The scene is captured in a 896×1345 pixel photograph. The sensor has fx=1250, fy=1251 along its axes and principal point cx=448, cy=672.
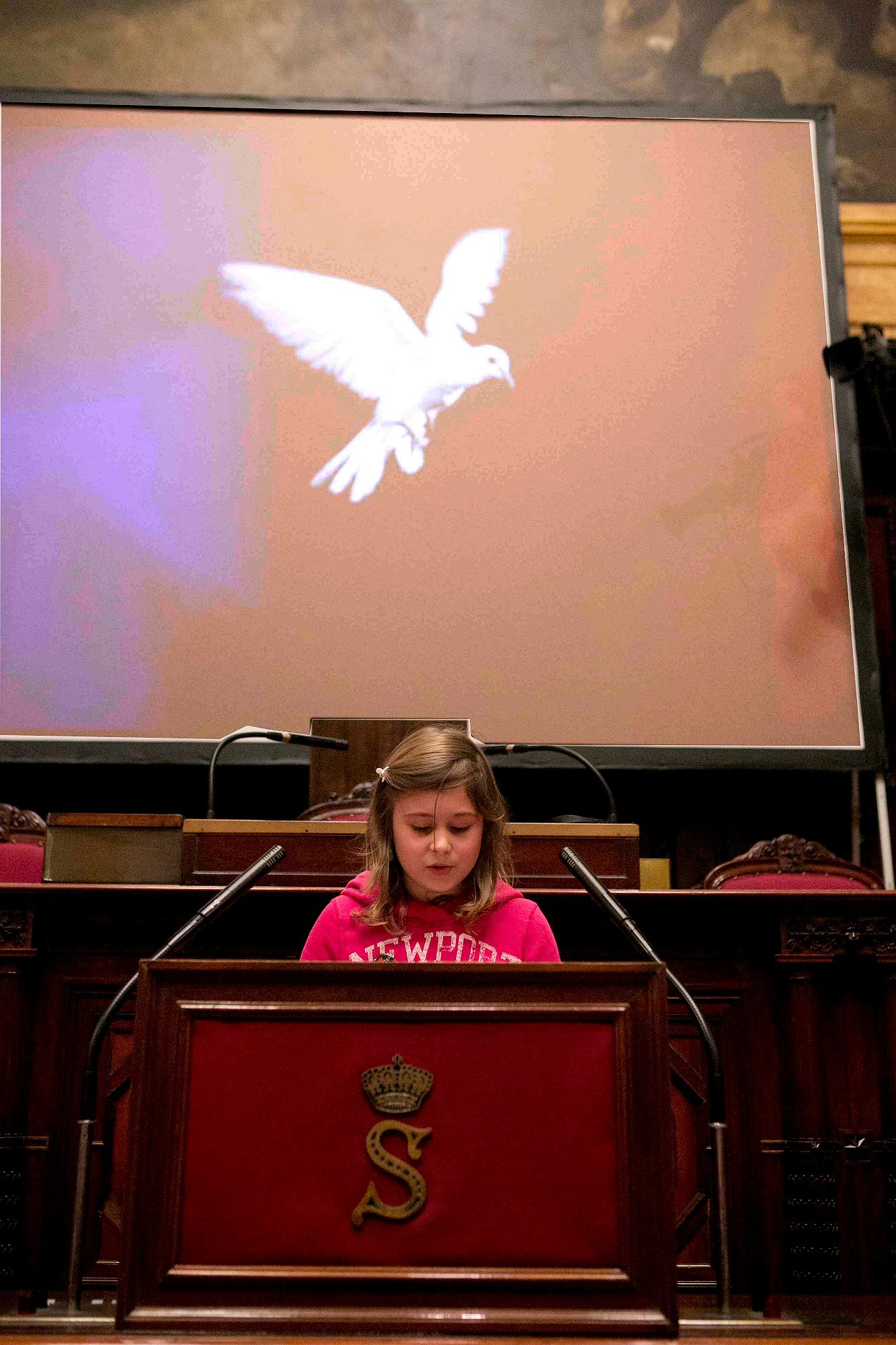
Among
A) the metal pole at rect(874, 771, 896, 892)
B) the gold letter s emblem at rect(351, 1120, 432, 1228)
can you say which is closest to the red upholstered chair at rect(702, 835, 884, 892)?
the metal pole at rect(874, 771, 896, 892)

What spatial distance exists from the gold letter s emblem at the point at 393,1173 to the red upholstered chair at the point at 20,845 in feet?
7.98

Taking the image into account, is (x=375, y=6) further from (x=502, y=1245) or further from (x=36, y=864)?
(x=502, y=1245)

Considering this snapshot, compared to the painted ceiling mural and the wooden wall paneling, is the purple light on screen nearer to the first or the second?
the painted ceiling mural

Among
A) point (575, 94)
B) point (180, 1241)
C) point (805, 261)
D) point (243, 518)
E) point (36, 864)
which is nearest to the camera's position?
point (180, 1241)

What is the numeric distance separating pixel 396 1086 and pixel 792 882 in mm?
2438

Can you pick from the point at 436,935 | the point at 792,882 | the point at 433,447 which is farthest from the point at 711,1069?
the point at 433,447

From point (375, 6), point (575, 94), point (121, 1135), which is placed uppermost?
point (375, 6)

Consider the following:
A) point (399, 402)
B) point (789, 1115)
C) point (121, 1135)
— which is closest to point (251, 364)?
point (399, 402)

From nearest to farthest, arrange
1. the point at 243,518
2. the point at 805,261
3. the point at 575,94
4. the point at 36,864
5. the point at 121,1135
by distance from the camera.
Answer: the point at 121,1135, the point at 36,864, the point at 243,518, the point at 805,261, the point at 575,94

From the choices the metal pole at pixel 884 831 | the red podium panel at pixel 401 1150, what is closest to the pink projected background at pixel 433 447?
the metal pole at pixel 884 831

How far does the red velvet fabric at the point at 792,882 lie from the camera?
11.8 feet

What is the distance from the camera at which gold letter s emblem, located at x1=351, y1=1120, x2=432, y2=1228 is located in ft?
4.61

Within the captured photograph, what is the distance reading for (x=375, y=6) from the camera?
17.9 feet

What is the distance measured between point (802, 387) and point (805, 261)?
0.55 metres
